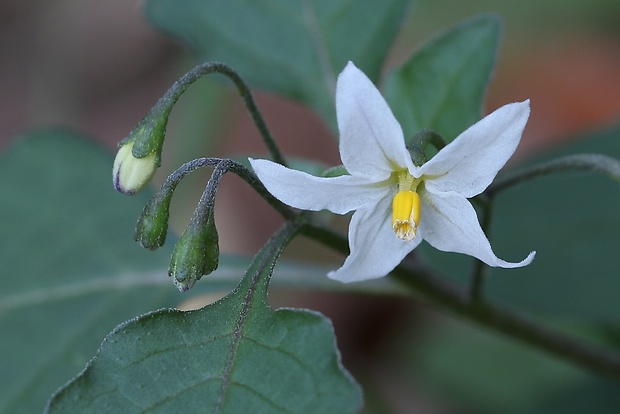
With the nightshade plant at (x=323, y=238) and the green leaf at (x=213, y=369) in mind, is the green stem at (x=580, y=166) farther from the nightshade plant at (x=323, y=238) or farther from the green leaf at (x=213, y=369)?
the green leaf at (x=213, y=369)

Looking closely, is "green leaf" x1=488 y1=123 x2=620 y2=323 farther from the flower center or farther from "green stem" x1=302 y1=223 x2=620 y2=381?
the flower center

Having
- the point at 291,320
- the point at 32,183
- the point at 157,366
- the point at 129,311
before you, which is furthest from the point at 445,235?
the point at 32,183

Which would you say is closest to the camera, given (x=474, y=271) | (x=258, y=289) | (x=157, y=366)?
(x=157, y=366)

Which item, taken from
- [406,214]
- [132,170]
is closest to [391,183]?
[406,214]

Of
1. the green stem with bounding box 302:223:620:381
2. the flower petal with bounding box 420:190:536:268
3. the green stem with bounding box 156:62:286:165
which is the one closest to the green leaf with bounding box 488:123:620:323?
the green stem with bounding box 302:223:620:381

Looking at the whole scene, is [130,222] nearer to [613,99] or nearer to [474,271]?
[474,271]

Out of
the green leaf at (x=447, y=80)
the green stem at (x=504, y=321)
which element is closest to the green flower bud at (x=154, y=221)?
the green stem at (x=504, y=321)

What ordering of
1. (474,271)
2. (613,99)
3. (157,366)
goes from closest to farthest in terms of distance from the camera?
(157,366) → (474,271) → (613,99)
